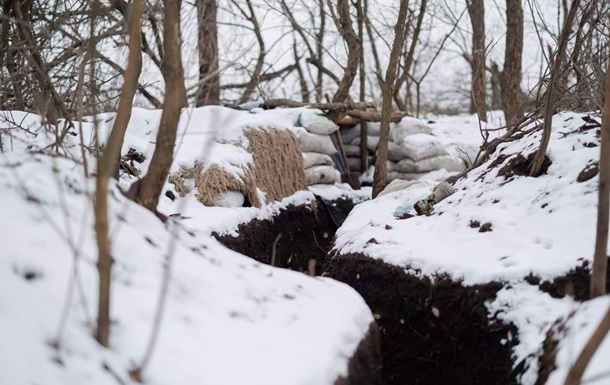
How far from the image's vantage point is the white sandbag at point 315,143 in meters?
8.17

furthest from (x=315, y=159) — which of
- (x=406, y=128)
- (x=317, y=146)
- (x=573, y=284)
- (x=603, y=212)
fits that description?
(x=603, y=212)

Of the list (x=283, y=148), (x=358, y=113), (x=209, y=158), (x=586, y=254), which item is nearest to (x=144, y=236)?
(x=586, y=254)

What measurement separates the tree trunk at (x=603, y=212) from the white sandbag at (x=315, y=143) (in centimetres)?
599

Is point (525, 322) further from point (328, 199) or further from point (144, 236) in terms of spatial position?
point (328, 199)

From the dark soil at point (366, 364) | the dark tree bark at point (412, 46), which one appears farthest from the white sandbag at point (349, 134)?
the dark soil at point (366, 364)

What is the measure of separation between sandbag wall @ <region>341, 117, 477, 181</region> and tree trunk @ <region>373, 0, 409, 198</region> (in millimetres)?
1825

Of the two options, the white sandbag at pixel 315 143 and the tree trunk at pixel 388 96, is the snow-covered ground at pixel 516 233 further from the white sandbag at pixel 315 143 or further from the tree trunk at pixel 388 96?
the white sandbag at pixel 315 143

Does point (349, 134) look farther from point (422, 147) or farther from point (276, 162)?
point (276, 162)

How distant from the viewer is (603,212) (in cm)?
222

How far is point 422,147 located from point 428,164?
0.26 meters

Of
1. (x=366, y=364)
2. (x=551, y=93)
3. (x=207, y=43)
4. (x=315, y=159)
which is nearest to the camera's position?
(x=366, y=364)

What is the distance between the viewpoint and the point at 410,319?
3242 mm

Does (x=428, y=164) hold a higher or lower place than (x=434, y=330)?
higher

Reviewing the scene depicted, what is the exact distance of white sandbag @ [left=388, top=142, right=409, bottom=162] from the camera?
9.24 metres
